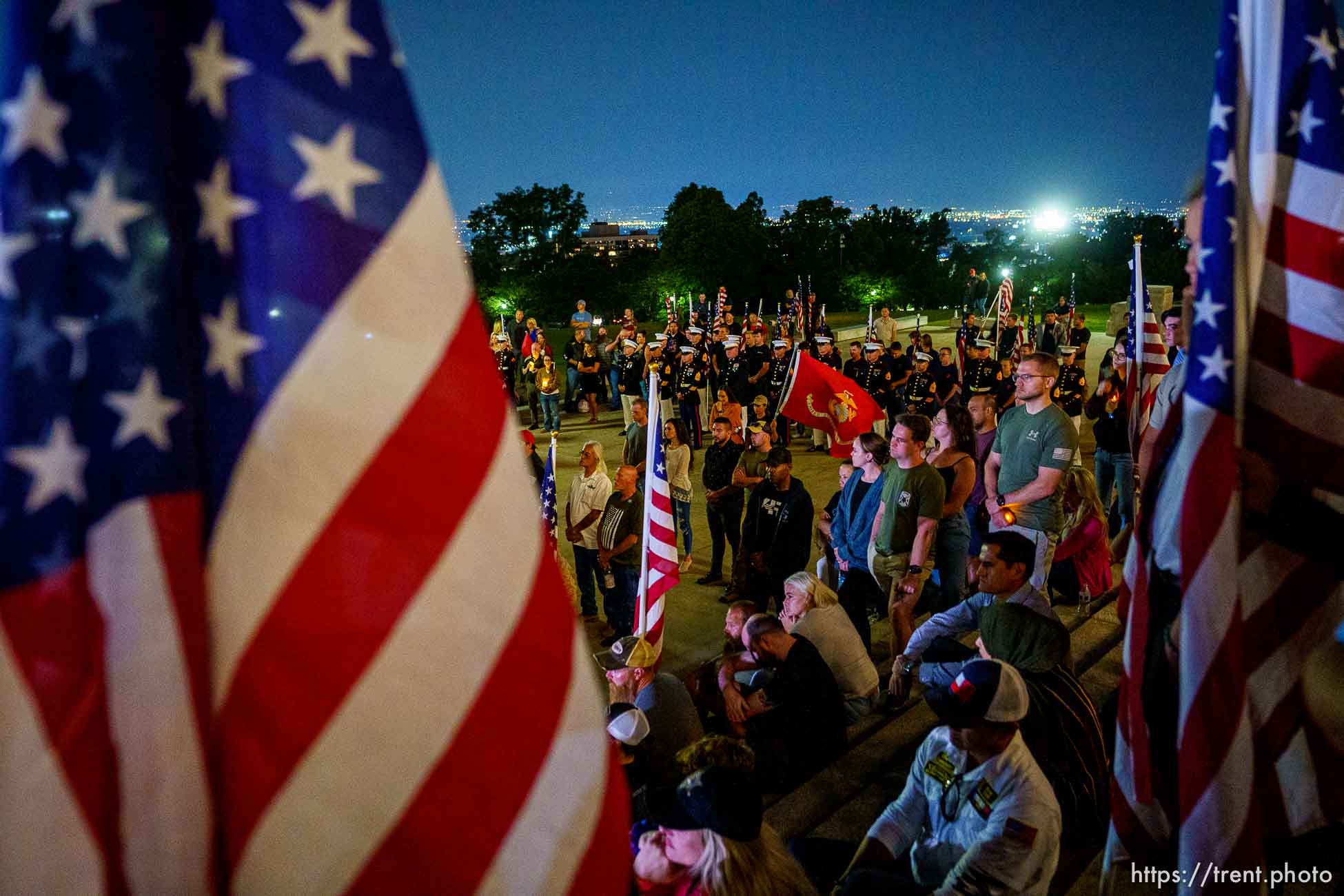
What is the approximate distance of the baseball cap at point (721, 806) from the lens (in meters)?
2.68

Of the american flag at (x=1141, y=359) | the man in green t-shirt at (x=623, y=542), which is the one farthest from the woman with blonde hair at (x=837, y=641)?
the american flag at (x=1141, y=359)

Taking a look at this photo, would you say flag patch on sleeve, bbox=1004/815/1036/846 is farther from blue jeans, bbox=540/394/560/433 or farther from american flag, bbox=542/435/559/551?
blue jeans, bbox=540/394/560/433

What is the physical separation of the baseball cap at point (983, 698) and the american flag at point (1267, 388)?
58 centimetres

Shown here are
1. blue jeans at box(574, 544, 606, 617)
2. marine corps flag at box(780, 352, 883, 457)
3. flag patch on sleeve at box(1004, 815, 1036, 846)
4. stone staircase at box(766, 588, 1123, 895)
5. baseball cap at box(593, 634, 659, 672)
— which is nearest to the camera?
flag patch on sleeve at box(1004, 815, 1036, 846)

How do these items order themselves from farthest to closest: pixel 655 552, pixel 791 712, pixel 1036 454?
1. pixel 1036 454
2. pixel 655 552
3. pixel 791 712

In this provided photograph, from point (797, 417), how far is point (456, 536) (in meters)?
8.39

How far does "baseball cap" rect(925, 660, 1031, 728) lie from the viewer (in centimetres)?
300

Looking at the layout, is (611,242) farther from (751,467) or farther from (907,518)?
(907,518)

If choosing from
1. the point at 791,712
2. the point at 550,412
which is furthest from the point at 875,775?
the point at 550,412

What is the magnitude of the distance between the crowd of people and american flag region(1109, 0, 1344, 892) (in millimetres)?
464

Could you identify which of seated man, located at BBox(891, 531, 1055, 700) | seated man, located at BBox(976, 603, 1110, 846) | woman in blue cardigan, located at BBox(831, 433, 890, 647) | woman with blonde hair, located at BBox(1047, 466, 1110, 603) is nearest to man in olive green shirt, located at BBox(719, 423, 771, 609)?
woman in blue cardigan, located at BBox(831, 433, 890, 647)

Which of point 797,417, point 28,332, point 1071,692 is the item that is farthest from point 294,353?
point 797,417

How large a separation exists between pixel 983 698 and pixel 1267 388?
144 centimetres

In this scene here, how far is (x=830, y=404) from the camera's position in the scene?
9.47 metres
